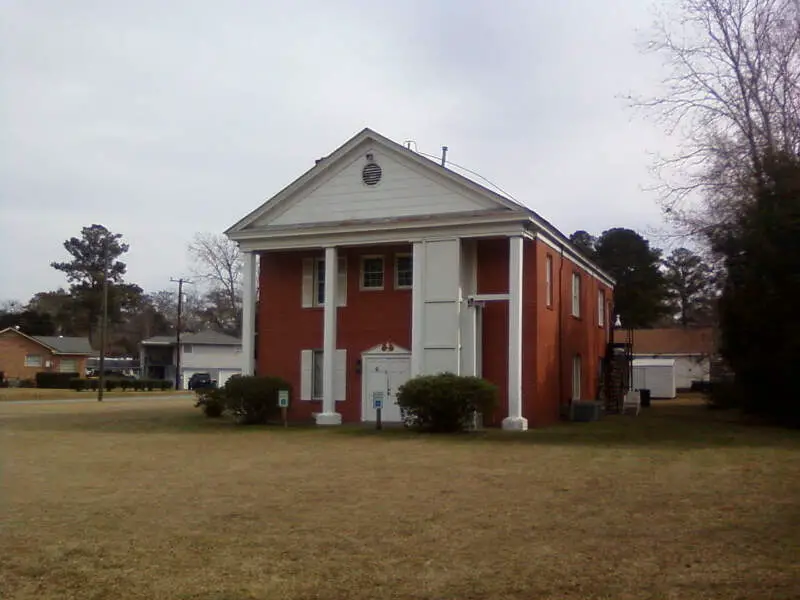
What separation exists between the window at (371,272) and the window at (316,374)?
273cm

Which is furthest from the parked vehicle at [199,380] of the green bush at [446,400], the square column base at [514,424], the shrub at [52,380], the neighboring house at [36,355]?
the green bush at [446,400]

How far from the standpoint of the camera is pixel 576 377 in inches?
1310

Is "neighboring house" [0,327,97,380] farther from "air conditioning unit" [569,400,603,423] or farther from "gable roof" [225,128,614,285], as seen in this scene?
"air conditioning unit" [569,400,603,423]

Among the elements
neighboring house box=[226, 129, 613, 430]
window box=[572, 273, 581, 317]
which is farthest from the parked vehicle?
window box=[572, 273, 581, 317]

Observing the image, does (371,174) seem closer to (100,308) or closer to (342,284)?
(342,284)

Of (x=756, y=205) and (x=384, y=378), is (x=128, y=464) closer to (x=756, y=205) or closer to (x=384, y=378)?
(x=384, y=378)

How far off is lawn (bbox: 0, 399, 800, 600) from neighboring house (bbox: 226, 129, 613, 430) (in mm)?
6524

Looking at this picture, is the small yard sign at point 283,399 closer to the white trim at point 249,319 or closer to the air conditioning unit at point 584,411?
the white trim at point 249,319

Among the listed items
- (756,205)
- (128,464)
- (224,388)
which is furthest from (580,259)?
(128,464)

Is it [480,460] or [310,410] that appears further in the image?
[310,410]

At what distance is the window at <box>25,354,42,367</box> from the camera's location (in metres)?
75.1

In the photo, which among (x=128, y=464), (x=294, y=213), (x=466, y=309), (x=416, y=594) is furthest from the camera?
(x=294, y=213)

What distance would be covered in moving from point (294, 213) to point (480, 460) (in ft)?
44.7

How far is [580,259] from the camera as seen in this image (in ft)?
109
